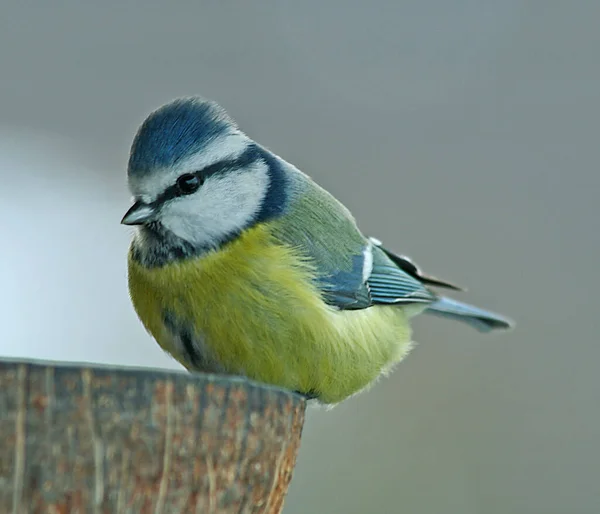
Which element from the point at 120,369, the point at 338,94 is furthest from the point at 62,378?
the point at 338,94

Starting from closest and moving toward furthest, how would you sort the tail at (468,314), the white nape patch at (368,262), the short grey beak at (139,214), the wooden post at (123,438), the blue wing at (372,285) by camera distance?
the wooden post at (123,438) < the short grey beak at (139,214) < the blue wing at (372,285) < the white nape patch at (368,262) < the tail at (468,314)

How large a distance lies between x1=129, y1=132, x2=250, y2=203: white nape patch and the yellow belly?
132mm

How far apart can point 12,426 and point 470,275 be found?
266 centimetres

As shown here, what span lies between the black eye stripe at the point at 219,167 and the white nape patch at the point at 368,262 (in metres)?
0.34

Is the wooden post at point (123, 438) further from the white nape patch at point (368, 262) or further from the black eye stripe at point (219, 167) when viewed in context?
the white nape patch at point (368, 262)

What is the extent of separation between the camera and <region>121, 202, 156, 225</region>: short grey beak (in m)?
1.52

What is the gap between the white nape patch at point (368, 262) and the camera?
1895 millimetres

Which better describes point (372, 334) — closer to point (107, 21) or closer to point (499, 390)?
point (499, 390)

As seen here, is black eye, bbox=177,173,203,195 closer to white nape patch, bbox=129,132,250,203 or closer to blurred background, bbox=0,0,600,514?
white nape patch, bbox=129,132,250,203

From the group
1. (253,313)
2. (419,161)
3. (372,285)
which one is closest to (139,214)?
(253,313)

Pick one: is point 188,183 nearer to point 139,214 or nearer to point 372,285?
point 139,214

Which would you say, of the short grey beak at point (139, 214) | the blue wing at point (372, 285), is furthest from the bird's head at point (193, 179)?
the blue wing at point (372, 285)

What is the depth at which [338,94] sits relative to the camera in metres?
3.98

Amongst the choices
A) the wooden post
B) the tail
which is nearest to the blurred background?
the tail
